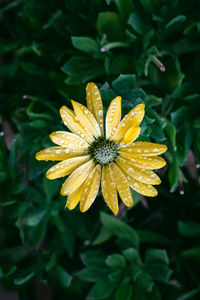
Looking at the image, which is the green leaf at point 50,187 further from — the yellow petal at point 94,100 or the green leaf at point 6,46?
the green leaf at point 6,46

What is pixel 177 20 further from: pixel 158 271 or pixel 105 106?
pixel 158 271

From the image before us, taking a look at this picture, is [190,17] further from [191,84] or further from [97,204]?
[97,204]

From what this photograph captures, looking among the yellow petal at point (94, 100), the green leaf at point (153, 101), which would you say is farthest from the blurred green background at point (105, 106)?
the yellow petal at point (94, 100)

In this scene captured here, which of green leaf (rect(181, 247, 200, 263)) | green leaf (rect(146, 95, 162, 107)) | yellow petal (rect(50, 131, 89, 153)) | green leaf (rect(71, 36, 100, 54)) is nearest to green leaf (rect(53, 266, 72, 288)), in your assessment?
green leaf (rect(181, 247, 200, 263))

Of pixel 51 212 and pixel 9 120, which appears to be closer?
pixel 51 212

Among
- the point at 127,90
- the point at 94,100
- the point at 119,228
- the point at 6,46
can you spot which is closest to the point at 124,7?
the point at 127,90

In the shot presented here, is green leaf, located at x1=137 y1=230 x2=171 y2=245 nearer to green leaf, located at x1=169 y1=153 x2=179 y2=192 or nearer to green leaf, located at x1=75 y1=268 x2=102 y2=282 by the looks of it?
green leaf, located at x1=75 y1=268 x2=102 y2=282

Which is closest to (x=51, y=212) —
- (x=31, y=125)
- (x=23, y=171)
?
(x=23, y=171)
